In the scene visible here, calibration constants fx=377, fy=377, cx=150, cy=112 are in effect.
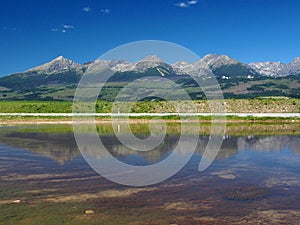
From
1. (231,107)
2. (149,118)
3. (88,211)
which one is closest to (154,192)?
(88,211)

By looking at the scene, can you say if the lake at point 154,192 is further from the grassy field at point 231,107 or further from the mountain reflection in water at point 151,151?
the grassy field at point 231,107

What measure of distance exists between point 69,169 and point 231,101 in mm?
63444

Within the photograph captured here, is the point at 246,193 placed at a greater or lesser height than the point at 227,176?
A: lesser

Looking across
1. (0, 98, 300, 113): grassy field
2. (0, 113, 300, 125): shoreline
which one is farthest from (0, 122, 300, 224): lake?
(0, 98, 300, 113): grassy field

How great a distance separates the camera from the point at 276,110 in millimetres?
77500

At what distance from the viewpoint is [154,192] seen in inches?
663

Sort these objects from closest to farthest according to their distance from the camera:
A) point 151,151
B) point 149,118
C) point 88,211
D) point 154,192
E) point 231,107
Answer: point 88,211 < point 154,192 < point 151,151 < point 149,118 < point 231,107

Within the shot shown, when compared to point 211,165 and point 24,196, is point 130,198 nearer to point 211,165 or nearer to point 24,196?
point 24,196

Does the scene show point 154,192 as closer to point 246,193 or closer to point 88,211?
point 88,211

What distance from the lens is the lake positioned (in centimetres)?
1334

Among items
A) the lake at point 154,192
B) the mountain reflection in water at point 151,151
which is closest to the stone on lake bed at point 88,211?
the lake at point 154,192

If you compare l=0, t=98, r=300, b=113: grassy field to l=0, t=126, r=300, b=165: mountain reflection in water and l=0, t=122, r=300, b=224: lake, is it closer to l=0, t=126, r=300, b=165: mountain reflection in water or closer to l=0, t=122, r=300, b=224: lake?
l=0, t=126, r=300, b=165: mountain reflection in water

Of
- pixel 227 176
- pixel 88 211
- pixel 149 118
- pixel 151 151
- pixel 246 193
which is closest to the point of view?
pixel 88 211

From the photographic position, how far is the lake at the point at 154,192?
13336 mm
